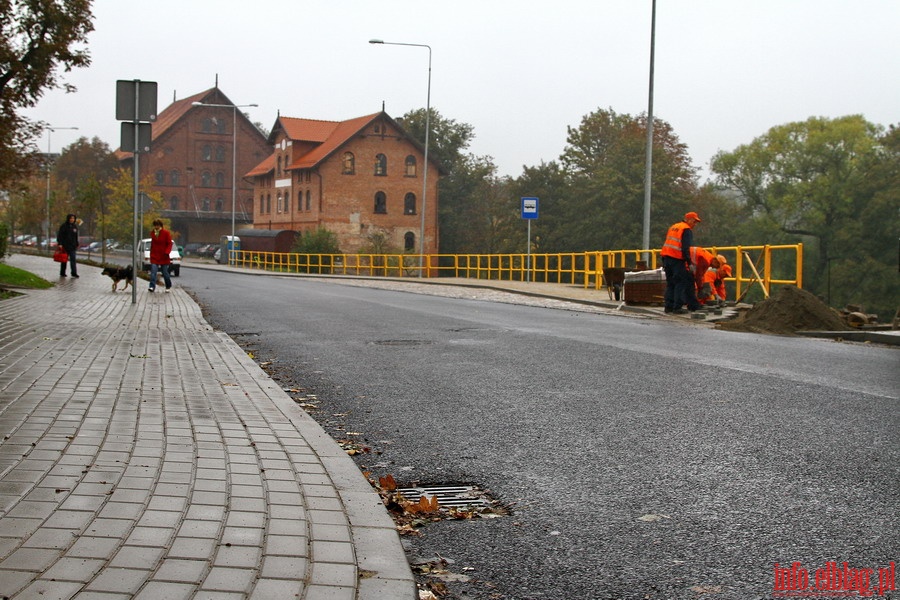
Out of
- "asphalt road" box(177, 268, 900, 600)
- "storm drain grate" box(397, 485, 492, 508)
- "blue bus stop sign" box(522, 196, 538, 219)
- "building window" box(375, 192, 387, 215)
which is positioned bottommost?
"storm drain grate" box(397, 485, 492, 508)

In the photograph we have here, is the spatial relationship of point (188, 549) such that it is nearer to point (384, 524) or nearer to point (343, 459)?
point (384, 524)

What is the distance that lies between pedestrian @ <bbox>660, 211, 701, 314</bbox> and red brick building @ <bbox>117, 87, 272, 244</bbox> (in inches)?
3323

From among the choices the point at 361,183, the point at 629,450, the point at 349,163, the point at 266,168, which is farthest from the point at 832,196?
the point at 629,450

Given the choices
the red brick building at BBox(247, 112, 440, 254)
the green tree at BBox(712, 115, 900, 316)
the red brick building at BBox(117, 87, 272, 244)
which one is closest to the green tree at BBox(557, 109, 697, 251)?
the green tree at BBox(712, 115, 900, 316)

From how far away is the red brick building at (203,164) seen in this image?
101 meters

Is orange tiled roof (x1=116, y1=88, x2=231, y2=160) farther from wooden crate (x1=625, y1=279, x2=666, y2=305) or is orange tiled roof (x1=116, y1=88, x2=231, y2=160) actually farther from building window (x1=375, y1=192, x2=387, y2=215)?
wooden crate (x1=625, y1=279, x2=666, y2=305)

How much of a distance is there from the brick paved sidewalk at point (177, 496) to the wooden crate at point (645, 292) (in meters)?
15.1

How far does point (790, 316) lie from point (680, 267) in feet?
10.3

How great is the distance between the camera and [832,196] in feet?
240

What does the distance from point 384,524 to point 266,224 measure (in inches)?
3611

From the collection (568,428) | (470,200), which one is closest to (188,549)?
(568,428)

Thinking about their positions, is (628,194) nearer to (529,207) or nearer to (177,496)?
(529,207)

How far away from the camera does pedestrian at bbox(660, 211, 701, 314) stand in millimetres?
19391

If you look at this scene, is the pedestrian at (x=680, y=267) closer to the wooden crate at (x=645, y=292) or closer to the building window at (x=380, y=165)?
the wooden crate at (x=645, y=292)
